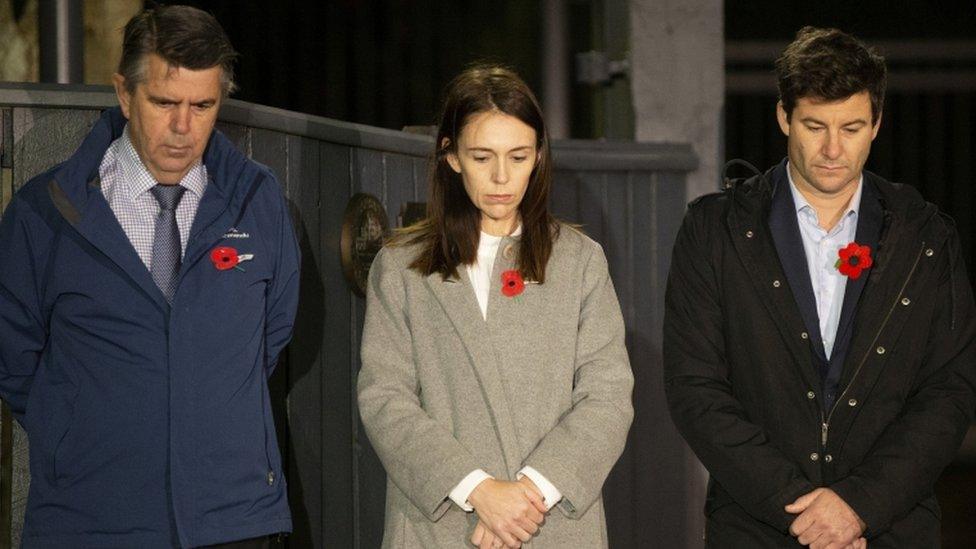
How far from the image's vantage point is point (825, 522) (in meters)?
3.32

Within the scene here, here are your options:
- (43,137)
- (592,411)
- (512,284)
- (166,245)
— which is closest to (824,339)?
(592,411)

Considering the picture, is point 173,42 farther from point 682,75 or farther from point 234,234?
point 682,75

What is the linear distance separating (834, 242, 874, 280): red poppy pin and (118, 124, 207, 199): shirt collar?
154 cm

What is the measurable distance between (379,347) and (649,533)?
260cm

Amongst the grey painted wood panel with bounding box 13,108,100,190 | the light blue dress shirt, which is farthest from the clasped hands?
the grey painted wood panel with bounding box 13,108,100,190

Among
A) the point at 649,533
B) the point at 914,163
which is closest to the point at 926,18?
the point at 914,163

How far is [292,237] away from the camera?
3.75m

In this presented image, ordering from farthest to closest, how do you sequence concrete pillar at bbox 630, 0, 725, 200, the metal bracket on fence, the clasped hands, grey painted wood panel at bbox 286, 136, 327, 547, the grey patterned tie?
the metal bracket on fence
concrete pillar at bbox 630, 0, 725, 200
grey painted wood panel at bbox 286, 136, 327, 547
the grey patterned tie
the clasped hands

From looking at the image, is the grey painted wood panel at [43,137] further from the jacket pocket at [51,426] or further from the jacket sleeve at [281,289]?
the jacket pocket at [51,426]

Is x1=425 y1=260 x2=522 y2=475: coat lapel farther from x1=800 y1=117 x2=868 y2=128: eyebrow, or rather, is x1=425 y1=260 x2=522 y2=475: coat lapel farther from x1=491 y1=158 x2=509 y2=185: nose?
x1=800 y1=117 x2=868 y2=128: eyebrow

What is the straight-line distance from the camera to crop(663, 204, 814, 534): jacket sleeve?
3.39m

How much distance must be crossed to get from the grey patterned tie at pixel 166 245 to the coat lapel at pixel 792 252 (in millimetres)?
1443

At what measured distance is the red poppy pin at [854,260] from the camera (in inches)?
138

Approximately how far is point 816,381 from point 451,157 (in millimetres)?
1019
